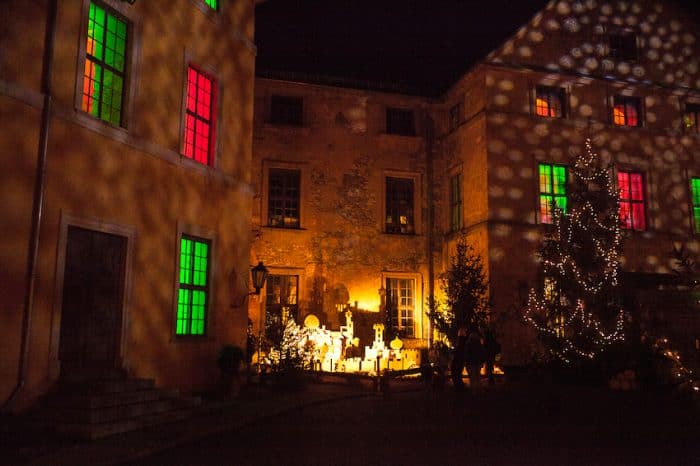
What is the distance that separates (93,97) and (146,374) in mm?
4609

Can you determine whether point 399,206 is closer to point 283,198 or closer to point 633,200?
point 283,198

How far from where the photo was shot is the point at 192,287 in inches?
495

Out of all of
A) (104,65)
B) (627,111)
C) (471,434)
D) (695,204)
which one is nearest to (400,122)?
(627,111)

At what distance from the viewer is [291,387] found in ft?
46.7

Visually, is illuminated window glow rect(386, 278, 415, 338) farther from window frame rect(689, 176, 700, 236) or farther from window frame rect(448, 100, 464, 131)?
window frame rect(689, 176, 700, 236)

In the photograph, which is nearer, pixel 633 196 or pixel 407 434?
pixel 407 434

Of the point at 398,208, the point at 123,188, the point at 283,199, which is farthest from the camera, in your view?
the point at 398,208

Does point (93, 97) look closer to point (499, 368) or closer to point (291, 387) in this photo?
point (291, 387)

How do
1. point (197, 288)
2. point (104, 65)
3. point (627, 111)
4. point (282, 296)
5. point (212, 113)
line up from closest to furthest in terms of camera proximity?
1. point (104, 65)
2. point (197, 288)
3. point (212, 113)
4. point (282, 296)
5. point (627, 111)

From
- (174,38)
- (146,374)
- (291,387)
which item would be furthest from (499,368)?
(174,38)

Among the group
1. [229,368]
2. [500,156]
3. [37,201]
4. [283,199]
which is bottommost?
[229,368]

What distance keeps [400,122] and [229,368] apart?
13.6 meters

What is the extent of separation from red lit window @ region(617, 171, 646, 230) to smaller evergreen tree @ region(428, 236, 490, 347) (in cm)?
578

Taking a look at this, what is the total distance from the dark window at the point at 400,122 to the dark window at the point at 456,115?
1354mm
